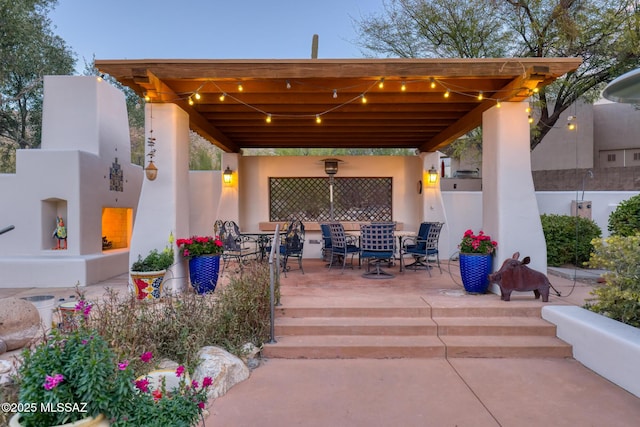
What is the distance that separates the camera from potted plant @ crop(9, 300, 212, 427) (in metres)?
1.51

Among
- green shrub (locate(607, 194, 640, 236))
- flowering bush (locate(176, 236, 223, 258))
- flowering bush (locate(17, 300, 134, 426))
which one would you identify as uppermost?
green shrub (locate(607, 194, 640, 236))

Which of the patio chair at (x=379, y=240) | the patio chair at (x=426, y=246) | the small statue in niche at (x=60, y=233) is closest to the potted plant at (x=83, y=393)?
the patio chair at (x=379, y=240)

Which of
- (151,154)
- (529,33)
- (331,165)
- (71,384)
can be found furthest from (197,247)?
(529,33)

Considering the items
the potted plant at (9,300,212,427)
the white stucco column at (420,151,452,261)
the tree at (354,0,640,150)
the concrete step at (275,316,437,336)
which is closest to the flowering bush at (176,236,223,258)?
the concrete step at (275,316,437,336)

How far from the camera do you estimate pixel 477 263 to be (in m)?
4.73

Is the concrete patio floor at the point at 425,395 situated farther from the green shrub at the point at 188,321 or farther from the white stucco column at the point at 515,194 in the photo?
the white stucco column at the point at 515,194

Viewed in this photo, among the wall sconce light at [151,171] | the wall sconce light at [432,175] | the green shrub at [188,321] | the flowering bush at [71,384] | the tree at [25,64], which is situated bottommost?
the green shrub at [188,321]

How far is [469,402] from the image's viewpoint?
269 centimetres

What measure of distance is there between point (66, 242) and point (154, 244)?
338 cm

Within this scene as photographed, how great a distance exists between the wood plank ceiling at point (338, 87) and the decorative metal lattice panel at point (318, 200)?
2370 mm

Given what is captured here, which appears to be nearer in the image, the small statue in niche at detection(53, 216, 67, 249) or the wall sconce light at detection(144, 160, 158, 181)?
the wall sconce light at detection(144, 160, 158, 181)

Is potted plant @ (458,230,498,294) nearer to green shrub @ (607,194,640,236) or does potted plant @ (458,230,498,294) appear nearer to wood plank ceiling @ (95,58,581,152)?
wood plank ceiling @ (95,58,581,152)

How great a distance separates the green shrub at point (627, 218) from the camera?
5.80 metres

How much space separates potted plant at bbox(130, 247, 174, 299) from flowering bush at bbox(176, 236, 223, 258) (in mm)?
266
